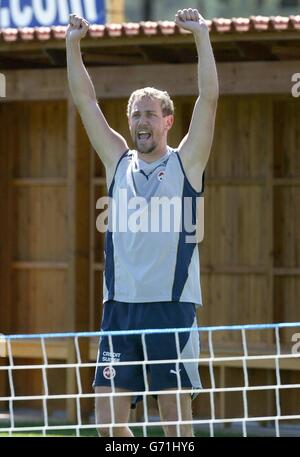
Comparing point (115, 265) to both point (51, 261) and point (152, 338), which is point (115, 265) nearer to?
point (152, 338)

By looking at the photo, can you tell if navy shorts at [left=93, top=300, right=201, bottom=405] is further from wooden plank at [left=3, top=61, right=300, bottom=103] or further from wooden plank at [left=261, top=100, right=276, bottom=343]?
wooden plank at [left=261, top=100, right=276, bottom=343]

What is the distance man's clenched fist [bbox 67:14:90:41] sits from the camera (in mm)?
6605

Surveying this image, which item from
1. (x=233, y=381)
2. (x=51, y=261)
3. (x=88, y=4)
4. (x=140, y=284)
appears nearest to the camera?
(x=140, y=284)

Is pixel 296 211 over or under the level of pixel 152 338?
over

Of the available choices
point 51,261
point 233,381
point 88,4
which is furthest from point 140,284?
point 88,4

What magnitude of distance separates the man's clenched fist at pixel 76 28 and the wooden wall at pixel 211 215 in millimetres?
6029

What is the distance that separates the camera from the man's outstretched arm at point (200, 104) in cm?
629

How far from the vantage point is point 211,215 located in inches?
535

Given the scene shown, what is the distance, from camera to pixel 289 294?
43.8 ft
